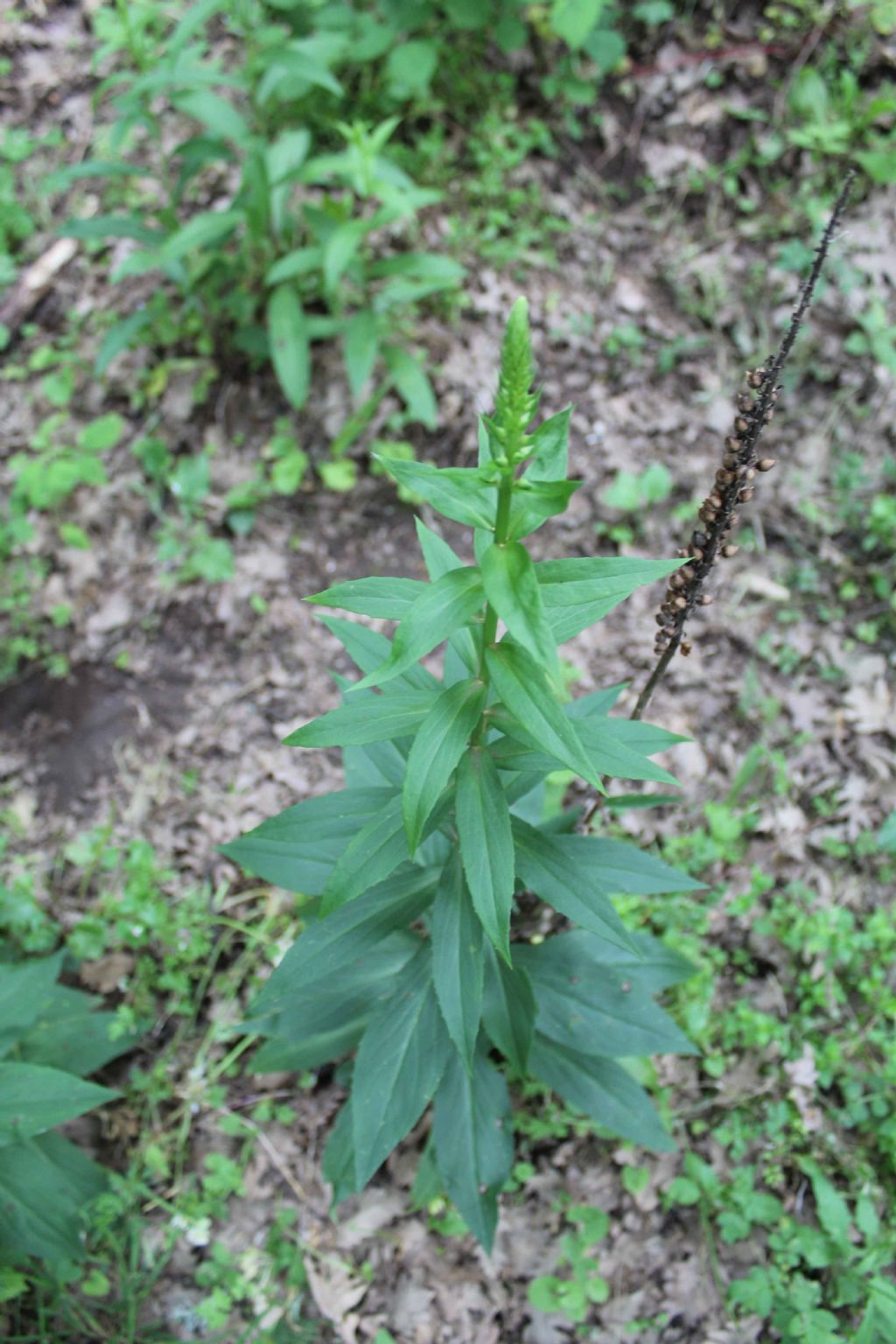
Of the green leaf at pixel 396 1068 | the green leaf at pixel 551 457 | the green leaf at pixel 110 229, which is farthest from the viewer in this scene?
the green leaf at pixel 110 229

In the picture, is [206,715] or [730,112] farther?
[730,112]

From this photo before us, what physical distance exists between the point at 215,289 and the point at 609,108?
254 centimetres

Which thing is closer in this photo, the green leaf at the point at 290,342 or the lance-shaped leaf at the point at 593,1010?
the lance-shaped leaf at the point at 593,1010

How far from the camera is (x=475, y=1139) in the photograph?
8.85 feet

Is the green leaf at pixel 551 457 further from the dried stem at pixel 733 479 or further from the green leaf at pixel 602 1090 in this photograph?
the green leaf at pixel 602 1090

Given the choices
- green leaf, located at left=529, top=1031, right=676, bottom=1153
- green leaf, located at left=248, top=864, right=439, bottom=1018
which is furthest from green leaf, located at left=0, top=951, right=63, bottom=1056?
green leaf, located at left=529, top=1031, right=676, bottom=1153

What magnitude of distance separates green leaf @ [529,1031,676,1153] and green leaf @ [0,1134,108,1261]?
4.93ft

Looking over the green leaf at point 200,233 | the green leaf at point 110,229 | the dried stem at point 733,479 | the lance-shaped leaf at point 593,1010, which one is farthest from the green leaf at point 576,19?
the lance-shaped leaf at point 593,1010

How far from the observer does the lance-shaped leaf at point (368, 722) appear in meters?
2.00

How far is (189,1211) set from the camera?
Answer: 3143mm

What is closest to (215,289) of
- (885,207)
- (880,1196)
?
(885,207)

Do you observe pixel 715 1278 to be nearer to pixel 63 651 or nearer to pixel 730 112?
pixel 63 651

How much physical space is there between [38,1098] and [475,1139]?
1286 mm

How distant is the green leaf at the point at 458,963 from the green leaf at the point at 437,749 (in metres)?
0.40
